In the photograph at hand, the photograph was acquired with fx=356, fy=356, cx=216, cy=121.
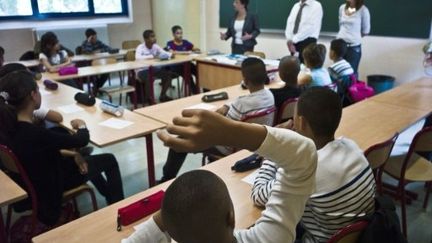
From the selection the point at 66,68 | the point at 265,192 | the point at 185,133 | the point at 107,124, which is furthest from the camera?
the point at 66,68

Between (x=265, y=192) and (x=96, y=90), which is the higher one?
(x=265, y=192)

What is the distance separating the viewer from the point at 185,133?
521 mm

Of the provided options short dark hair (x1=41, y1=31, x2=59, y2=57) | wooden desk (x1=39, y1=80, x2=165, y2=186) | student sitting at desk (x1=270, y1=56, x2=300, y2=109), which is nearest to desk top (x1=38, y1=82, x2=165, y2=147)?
wooden desk (x1=39, y1=80, x2=165, y2=186)

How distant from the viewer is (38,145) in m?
1.99

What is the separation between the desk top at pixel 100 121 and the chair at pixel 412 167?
1.65 meters

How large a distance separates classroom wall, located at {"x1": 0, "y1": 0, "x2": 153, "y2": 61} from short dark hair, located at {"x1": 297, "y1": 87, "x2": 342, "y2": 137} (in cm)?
689

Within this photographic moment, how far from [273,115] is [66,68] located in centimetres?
309

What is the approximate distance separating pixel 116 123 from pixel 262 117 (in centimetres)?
108

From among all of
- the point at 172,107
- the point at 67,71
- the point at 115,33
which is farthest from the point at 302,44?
the point at 115,33

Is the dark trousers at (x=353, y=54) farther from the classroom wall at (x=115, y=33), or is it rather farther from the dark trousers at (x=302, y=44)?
the classroom wall at (x=115, y=33)

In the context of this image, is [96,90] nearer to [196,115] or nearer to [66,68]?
[66,68]

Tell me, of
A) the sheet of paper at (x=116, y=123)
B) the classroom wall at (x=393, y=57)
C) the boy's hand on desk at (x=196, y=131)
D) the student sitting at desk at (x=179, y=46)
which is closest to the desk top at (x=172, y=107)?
the sheet of paper at (x=116, y=123)

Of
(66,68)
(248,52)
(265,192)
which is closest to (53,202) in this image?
(265,192)

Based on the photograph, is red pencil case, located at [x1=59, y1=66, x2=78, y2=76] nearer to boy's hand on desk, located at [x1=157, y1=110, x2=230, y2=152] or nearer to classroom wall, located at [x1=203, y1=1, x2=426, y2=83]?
classroom wall, located at [x1=203, y1=1, x2=426, y2=83]
